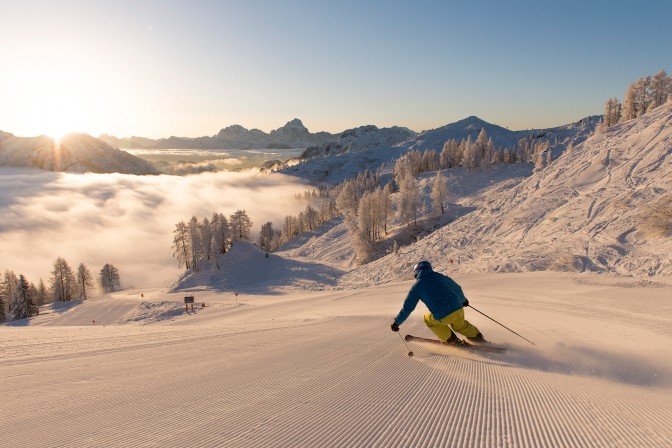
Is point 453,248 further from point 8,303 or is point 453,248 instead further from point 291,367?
point 8,303

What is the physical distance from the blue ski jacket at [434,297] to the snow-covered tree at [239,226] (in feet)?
236

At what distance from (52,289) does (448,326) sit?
312ft

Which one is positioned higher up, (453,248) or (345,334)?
(345,334)

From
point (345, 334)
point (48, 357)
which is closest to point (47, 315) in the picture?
point (48, 357)

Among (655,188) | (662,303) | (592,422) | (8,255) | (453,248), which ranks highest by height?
(655,188)

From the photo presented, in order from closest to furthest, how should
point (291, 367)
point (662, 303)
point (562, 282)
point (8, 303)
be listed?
point (291, 367), point (662, 303), point (562, 282), point (8, 303)

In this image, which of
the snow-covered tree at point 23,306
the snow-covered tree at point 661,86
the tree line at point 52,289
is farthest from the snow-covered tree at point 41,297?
the snow-covered tree at point 661,86

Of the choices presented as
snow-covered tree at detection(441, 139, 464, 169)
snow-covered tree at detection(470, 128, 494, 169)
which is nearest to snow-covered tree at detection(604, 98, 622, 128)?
snow-covered tree at detection(470, 128, 494, 169)

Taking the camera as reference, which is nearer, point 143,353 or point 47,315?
point 143,353

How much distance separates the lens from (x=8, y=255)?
167m

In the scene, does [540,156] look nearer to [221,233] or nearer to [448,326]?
[221,233]

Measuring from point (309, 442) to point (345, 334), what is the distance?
622cm

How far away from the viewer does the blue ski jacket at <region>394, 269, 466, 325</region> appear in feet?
24.4

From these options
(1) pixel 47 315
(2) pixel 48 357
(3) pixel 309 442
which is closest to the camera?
(3) pixel 309 442
